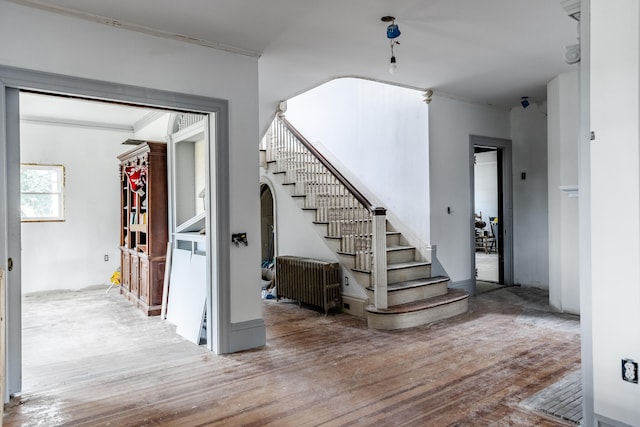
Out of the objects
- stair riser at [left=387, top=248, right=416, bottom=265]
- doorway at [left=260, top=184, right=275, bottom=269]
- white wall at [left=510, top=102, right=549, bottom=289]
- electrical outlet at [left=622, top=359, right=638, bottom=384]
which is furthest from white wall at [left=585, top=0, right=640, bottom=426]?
doorway at [left=260, top=184, right=275, bottom=269]

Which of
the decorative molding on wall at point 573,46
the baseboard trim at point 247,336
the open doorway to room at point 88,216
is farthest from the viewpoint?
the open doorway to room at point 88,216

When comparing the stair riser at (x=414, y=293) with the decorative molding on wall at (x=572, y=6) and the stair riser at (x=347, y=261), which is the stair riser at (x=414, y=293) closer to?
the stair riser at (x=347, y=261)

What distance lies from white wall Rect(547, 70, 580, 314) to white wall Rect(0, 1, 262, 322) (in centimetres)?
379

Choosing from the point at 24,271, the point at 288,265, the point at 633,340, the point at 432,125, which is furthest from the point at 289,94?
the point at 24,271

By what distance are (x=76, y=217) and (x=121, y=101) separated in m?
4.82

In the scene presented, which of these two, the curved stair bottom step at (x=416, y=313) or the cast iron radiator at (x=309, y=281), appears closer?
the curved stair bottom step at (x=416, y=313)

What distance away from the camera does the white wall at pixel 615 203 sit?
2096 millimetres

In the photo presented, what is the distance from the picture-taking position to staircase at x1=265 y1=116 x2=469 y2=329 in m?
4.60

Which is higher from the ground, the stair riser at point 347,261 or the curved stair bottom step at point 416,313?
the stair riser at point 347,261

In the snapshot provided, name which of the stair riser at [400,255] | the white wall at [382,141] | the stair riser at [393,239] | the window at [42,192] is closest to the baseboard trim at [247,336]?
the stair riser at [400,255]

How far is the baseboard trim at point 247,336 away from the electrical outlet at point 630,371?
2855 millimetres

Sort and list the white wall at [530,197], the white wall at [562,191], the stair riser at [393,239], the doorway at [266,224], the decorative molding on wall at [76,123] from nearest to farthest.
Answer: the white wall at [562,191] → the stair riser at [393,239] → the white wall at [530,197] → the decorative molding on wall at [76,123] → the doorway at [266,224]

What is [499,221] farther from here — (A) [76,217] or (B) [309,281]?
(A) [76,217]

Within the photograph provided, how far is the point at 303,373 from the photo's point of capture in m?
3.32
